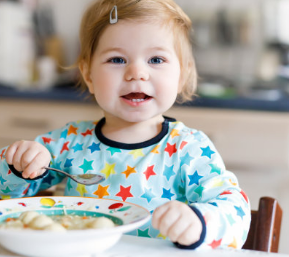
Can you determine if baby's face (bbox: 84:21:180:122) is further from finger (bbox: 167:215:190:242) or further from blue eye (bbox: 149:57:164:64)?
finger (bbox: 167:215:190:242)

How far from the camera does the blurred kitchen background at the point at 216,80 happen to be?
6.77 feet

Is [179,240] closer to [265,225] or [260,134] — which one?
[265,225]

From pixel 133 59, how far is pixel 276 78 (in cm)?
183

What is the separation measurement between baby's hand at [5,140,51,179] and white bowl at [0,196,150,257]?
15 centimetres

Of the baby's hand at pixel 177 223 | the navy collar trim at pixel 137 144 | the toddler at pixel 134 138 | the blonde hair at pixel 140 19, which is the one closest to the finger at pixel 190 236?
the baby's hand at pixel 177 223

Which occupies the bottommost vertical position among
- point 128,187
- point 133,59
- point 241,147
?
point 241,147

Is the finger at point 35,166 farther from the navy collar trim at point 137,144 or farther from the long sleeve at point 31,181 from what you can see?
the navy collar trim at point 137,144

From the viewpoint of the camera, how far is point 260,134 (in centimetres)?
207

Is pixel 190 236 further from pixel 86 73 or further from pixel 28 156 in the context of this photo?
pixel 86 73

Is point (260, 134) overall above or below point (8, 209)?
below

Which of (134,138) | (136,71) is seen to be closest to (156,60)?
(136,71)

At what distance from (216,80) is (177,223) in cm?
208

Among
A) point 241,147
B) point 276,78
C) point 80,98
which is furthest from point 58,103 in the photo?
point 276,78

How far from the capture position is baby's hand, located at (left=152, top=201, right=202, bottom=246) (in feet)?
2.15
